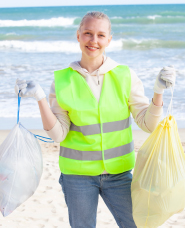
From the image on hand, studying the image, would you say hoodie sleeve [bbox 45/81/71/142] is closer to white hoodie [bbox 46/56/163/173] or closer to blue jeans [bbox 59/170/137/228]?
white hoodie [bbox 46/56/163/173]

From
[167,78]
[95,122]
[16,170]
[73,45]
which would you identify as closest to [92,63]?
[95,122]

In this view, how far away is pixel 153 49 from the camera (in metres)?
12.1

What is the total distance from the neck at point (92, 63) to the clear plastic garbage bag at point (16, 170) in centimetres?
47

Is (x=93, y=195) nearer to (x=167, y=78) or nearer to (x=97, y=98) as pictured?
(x=97, y=98)

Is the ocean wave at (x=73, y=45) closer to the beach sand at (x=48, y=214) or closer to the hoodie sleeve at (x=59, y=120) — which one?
the beach sand at (x=48, y=214)

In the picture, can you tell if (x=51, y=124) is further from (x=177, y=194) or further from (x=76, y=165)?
(x=177, y=194)

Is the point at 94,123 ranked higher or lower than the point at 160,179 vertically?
higher

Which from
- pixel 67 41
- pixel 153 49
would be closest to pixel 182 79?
pixel 153 49

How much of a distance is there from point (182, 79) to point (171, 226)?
17.3 feet

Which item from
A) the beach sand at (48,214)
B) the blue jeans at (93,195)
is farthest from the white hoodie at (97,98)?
the beach sand at (48,214)

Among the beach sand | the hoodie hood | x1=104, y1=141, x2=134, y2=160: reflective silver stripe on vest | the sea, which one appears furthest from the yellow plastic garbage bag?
the beach sand

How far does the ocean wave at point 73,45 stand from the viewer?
12620 millimetres

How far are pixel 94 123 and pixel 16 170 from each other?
0.45 meters

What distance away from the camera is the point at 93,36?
1.68 m
